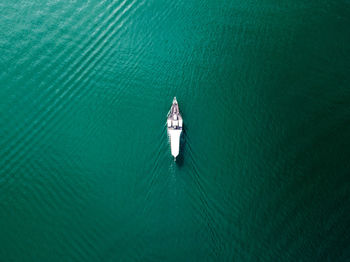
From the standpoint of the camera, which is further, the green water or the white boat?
the white boat

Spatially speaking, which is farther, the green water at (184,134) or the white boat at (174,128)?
the white boat at (174,128)

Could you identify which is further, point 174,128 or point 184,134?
point 184,134

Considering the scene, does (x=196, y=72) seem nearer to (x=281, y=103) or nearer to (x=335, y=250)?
(x=281, y=103)
